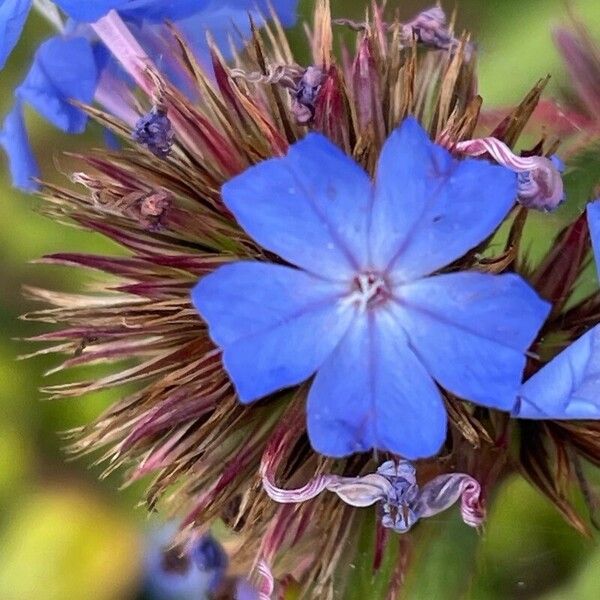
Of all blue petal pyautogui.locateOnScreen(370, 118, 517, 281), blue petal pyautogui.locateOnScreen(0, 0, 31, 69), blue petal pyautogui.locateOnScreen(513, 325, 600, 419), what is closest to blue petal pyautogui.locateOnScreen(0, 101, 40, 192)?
blue petal pyautogui.locateOnScreen(0, 0, 31, 69)

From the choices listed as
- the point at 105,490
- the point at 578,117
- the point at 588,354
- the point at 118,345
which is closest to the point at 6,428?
the point at 105,490

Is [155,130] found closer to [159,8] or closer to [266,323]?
[159,8]

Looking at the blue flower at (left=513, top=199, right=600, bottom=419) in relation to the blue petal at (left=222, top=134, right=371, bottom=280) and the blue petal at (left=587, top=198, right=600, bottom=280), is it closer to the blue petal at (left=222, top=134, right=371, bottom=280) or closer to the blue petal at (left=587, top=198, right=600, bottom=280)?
the blue petal at (left=587, top=198, right=600, bottom=280)

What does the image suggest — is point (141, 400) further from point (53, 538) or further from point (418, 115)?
point (53, 538)

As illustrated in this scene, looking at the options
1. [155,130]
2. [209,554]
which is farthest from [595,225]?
[209,554]

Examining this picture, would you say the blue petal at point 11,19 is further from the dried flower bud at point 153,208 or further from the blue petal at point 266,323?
the blue petal at point 266,323

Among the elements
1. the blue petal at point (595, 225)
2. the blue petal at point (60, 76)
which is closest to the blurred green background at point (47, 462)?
the blue petal at point (60, 76)
